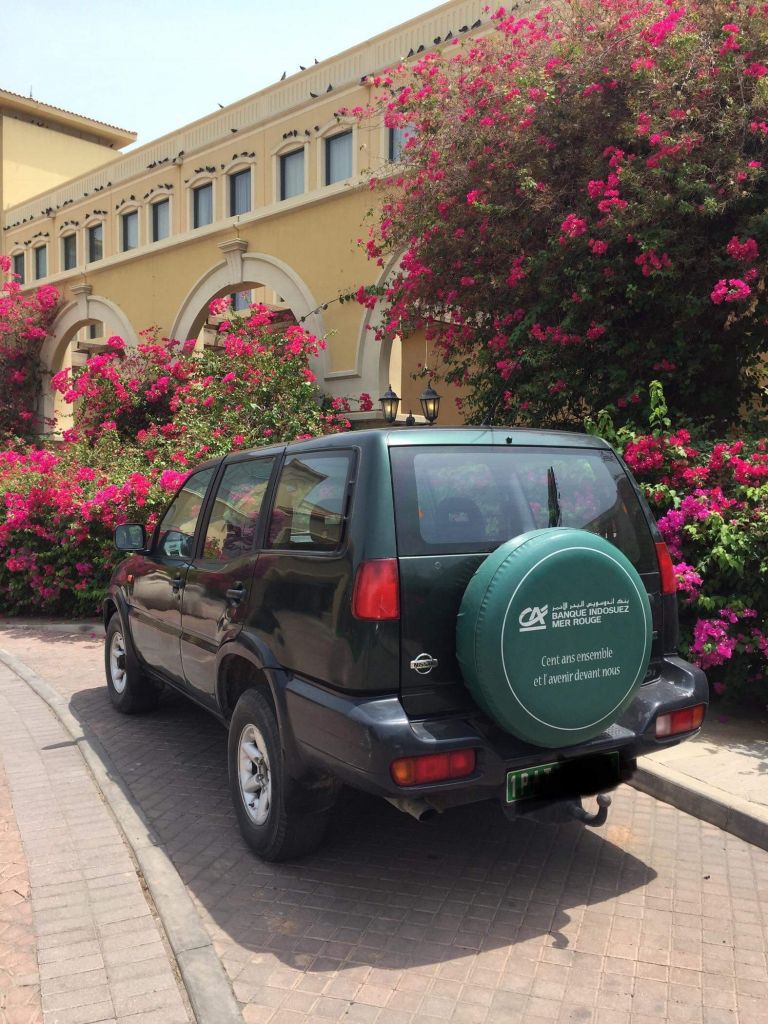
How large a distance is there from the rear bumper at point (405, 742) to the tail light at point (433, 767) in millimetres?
21

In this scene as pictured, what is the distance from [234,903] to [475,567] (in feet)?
5.71

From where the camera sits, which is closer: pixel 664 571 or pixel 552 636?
pixel 552 636

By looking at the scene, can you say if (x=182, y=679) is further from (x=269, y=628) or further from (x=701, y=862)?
(x=701, y=862)

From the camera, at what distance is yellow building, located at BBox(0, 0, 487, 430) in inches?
590

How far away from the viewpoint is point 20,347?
23766 mm

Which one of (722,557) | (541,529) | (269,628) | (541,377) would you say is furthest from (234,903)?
(541,377)

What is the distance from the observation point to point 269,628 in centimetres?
378

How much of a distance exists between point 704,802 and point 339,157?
14310 mm

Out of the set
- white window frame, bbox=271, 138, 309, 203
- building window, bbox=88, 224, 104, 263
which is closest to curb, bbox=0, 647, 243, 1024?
white window frame, bbox=271, 138, 309, 203

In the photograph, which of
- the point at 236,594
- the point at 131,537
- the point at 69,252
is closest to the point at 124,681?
the point at 131,537

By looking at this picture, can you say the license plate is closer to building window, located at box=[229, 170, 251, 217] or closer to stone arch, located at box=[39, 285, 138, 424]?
building window, located at box=[229, 170, 251, 217]

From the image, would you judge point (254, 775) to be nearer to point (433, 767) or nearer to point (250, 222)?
point (433, 767)

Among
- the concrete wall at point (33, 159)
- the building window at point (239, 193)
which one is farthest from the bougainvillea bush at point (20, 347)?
the building window at point (239, 193)

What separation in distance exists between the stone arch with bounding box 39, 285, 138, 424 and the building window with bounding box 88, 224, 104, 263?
2.99 feet
